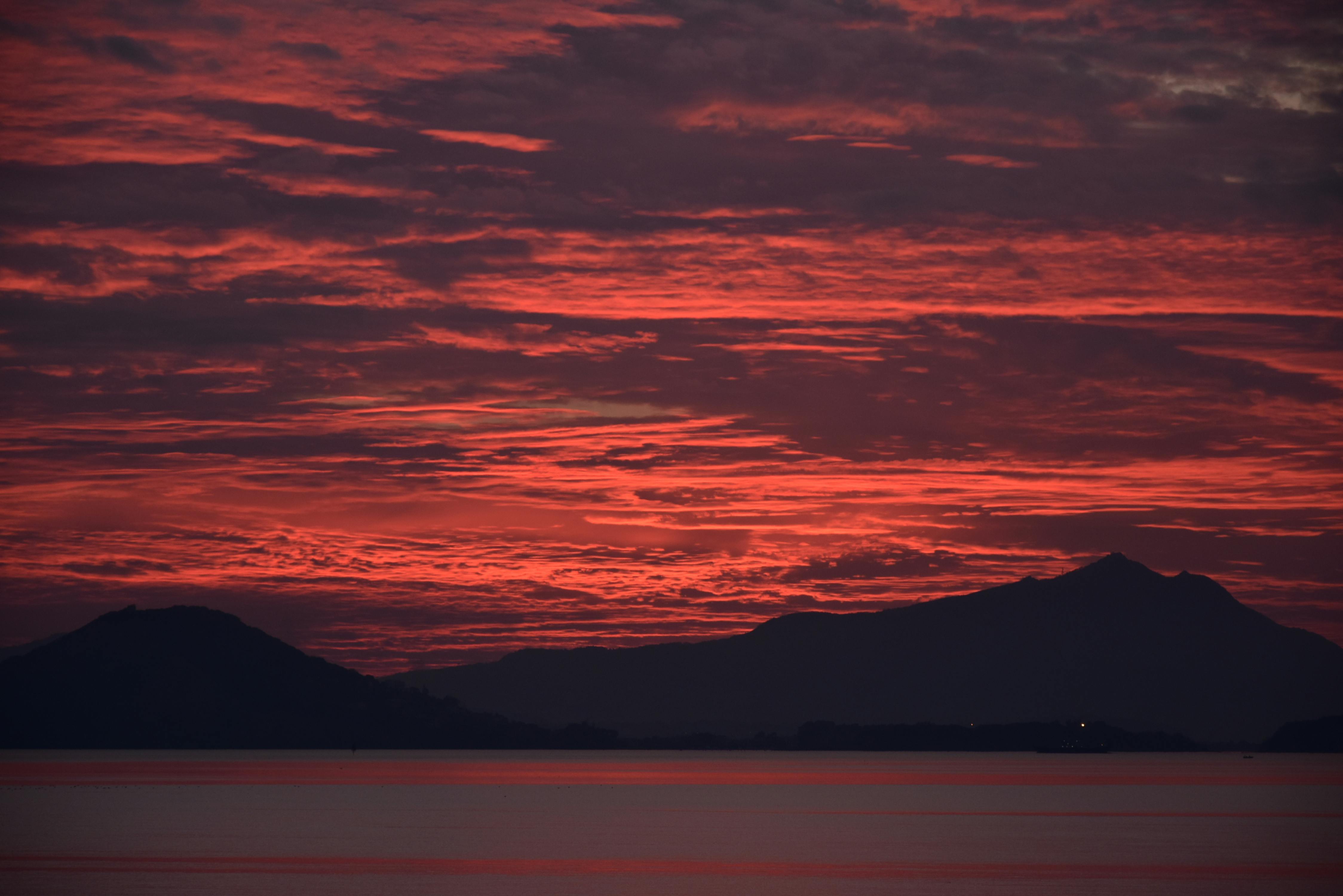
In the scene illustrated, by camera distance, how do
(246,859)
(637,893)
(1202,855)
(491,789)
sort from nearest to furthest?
1. (637,893)
2. (246,859)
3. (1202,855)
4. (491,789)

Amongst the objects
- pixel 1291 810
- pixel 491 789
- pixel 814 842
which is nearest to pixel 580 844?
pixel 814 842

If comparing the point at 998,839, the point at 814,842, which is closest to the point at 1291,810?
the point at 998,839

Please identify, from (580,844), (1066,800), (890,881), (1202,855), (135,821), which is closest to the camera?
(890,881)

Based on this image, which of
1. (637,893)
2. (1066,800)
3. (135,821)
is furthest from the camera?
(1066,800)

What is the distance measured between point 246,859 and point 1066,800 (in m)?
104

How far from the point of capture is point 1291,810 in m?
140

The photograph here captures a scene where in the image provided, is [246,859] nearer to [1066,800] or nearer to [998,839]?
[998,839]

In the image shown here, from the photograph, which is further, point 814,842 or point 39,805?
point 39,805

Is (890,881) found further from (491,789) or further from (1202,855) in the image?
(491,789)

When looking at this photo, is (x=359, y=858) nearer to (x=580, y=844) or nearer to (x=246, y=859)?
(x=246, y=859)

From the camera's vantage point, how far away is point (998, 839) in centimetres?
9800

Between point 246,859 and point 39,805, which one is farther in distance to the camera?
point 39,805

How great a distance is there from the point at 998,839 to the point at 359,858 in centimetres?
4015

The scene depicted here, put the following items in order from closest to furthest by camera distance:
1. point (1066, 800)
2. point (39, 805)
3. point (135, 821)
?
point (135, 821) → point (39, 805) → point (1066, 800)
